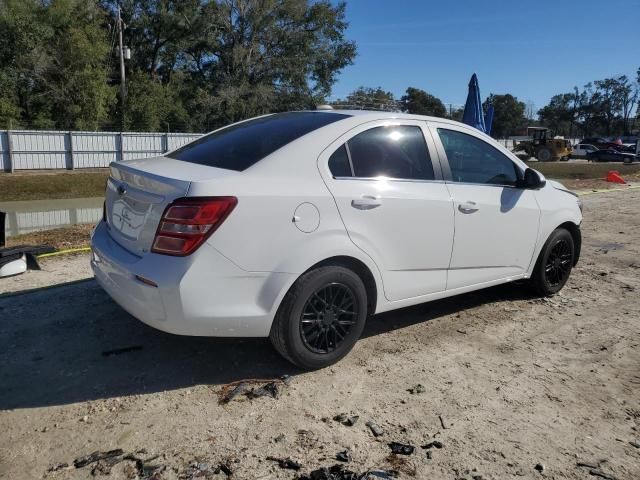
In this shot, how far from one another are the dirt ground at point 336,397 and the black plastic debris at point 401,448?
1.2 inches

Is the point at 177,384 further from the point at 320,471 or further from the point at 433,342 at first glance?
the point at 433,342

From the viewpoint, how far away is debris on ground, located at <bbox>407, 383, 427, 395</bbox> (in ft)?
11.1

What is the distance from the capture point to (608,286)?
18.9 feet

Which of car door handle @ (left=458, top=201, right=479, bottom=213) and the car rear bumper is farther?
car door handle @ (left=458, top=201, right=479, bottom=213)

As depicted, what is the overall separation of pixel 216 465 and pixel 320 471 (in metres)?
0.51

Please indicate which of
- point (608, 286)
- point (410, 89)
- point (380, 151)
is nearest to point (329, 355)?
point (380, 151)

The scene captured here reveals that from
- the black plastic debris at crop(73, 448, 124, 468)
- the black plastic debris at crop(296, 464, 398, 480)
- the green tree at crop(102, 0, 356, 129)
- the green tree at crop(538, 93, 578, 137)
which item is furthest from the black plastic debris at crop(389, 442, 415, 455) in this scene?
the green tree at crop(538, 93, 578, 137)

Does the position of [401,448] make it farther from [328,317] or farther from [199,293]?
[199,293]

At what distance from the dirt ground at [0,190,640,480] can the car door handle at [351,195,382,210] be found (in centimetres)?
110

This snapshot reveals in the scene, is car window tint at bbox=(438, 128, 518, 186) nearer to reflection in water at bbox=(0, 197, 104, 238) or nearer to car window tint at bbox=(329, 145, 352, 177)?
car window tint at bbox=(329, 145, 352, 177)

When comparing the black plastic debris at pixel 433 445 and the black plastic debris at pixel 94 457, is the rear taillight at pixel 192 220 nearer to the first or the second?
the black plastic debris at pixel 94 457

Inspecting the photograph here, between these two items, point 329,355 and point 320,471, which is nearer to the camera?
point 320,471

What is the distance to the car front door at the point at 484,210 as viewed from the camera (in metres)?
4.17

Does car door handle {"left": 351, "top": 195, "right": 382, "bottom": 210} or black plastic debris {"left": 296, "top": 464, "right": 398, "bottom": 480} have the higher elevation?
car door handle {"left": 351, "top": 195, "right": 382, "bottom": 210}
